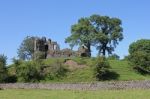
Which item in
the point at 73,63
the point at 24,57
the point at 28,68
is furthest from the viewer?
the point at 24,57

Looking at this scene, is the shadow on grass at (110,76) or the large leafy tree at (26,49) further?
the large leafy tree at (26,49)

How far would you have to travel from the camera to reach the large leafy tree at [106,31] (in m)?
136

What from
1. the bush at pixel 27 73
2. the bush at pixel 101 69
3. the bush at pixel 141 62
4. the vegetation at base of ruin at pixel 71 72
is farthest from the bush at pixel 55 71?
the bush at pixel 141 62

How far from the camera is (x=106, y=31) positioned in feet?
457

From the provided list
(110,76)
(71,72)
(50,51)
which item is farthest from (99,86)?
(50,51)

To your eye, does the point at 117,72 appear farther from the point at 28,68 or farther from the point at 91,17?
the point at 91,17

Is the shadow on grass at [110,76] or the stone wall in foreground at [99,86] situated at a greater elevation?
the shadow on grass at [110,76]

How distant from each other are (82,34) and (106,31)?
25.6ft

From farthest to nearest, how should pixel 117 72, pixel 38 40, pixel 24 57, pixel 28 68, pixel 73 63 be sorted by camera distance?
pixel 24 57 < pixel 38 40 < pixel 73 63 < pixel 117 72 < pixel 28 68

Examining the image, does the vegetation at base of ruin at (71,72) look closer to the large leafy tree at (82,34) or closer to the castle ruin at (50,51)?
the castle ruin at (50,51)

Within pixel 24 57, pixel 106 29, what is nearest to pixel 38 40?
pixel 106 29

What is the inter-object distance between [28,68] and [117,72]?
22207 mm

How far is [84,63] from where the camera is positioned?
11456 cm

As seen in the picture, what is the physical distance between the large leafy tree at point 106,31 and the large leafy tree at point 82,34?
1.76 meters
